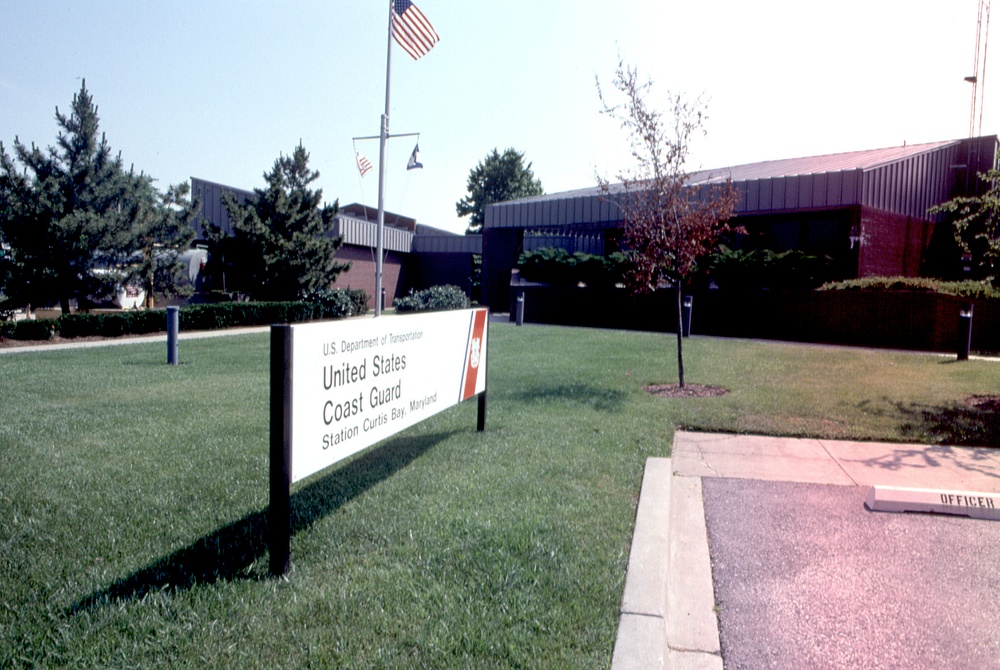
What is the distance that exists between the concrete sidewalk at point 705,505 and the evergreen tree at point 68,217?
21.3m

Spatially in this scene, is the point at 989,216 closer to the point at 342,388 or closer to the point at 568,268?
the point at 342,388

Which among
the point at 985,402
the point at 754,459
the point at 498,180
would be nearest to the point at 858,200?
the point at 985,402

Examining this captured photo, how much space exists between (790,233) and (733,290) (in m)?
3.53

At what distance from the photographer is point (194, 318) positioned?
22172 mm

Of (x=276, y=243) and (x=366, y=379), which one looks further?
(x=276, y=243)

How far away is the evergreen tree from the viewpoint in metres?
21.7

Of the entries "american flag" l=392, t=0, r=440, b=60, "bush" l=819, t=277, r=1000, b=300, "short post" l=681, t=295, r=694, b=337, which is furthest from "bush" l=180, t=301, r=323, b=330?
"bush" l=819, t=277, r=1000, b=300

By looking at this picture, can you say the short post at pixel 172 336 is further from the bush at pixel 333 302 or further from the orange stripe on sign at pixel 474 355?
the bush at pixel 333 302

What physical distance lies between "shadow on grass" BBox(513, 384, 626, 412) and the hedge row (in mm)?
15036

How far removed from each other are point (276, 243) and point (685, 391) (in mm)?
21006

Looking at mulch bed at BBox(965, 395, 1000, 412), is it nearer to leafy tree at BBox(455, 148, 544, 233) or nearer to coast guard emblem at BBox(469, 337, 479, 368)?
coast guard emblem at BBox(469, 337, 479, 368)

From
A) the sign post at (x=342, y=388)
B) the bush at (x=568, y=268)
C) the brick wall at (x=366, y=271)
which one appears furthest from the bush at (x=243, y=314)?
the sign post at (x=342, y=388)

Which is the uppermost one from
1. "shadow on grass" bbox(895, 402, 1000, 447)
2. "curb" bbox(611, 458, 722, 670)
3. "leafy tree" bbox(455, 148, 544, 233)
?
"leafy tree" bbox(455, 148, 544, 233)

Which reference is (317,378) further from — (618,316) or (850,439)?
(618,316)
